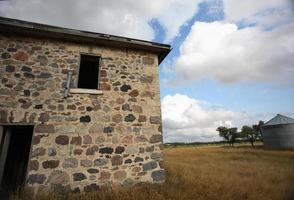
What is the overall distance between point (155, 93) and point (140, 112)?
95 centimetres

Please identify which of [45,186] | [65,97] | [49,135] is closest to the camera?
[45,186]

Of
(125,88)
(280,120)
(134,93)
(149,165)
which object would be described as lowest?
(149,165)

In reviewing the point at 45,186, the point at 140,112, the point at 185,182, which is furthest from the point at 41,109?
the point at 185,182

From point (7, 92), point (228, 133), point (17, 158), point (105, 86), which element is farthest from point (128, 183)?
point (228, 133)

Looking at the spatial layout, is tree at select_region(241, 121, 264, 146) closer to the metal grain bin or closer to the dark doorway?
the metal grain bin

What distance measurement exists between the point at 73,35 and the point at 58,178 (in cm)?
454

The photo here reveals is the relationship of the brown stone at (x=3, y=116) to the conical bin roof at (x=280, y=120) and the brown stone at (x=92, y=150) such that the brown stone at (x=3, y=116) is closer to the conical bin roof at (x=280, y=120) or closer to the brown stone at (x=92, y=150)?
the brown stone at (x=92, y=150)

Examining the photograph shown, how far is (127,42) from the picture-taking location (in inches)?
267

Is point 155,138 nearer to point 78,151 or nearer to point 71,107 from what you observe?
point 78,151

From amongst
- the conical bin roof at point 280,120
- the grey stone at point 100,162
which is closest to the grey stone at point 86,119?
the grey stone at point 100,162

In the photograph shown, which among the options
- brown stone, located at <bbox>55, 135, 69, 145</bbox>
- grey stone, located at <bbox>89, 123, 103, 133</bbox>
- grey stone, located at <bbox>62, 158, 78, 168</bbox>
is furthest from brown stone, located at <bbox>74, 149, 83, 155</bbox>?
grey stone, located at <bbox>89, 123, 103, 133</bbox>

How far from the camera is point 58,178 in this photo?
17.4 ft

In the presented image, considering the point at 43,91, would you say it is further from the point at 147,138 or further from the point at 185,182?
the point at 185,182

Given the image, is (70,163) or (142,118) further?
(142,118)
